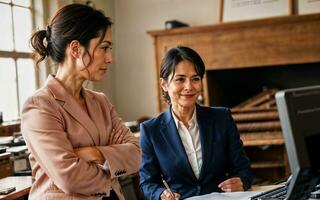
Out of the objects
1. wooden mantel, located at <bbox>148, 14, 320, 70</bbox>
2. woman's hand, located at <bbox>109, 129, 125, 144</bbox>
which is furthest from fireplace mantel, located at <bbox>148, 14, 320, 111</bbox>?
woman's hand, located at <bbox>109, 129, 125, 144</bbox>

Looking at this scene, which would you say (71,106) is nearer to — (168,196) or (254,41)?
(168,196)

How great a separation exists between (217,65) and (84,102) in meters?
3.03

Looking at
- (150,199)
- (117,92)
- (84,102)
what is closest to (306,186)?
(84,102)

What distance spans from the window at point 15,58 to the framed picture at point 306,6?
249 cm

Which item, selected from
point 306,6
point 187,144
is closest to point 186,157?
point 187,144

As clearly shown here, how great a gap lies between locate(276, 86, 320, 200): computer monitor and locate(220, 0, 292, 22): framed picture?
12.3 ft

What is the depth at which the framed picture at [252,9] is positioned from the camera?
181 inches

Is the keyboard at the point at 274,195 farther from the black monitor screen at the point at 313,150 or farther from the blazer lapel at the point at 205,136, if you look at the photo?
the blazer lapel at the point at 205,136

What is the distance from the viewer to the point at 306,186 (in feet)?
3.31

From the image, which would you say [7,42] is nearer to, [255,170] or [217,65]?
[217,65]

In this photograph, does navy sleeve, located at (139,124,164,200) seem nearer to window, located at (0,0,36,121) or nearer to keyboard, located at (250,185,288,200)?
keyboard, located at (250,185,288,200)

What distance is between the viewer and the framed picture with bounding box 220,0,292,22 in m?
Answer: 4.59

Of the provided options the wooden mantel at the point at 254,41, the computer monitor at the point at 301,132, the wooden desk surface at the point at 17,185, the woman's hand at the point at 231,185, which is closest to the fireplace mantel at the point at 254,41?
the wooden mantel at the point at 254,41

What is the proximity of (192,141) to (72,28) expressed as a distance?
81 centimetres
